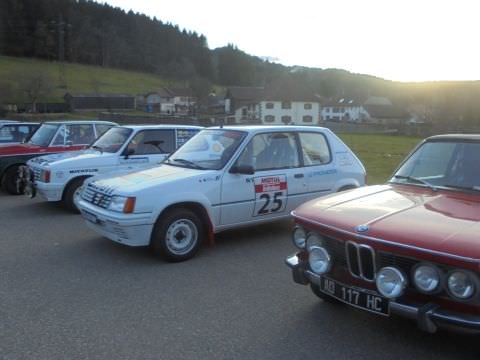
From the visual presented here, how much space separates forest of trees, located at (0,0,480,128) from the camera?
10161cm

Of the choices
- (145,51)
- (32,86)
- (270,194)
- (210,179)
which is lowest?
(270,194)

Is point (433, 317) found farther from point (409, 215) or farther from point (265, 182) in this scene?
point (265, 182)

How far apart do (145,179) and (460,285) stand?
422 cm

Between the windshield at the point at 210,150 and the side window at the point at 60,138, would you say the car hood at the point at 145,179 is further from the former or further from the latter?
the side window at the point at 60,138

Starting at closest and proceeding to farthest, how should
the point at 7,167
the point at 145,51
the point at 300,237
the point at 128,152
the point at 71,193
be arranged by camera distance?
the point at 300,237 → the point at 71,193 → the point at 128,152 → the point at 7,167 → the point at 145,51

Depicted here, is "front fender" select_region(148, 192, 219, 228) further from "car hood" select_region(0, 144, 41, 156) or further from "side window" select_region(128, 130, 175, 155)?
"car hood" select_region(0, 144, 41, 156)

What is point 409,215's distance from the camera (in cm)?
394

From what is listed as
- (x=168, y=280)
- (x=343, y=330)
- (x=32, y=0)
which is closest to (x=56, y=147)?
(x=168, y=280)

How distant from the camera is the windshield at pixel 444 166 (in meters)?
4.63

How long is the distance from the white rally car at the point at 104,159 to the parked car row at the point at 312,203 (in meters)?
0.02

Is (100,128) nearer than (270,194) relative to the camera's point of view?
No

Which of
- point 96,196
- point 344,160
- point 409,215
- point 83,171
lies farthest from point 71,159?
point 409,215

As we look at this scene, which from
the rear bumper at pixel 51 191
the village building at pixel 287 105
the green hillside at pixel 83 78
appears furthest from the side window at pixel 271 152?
the village building at pixel 287 105

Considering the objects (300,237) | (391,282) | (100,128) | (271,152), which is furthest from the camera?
(100,128)
